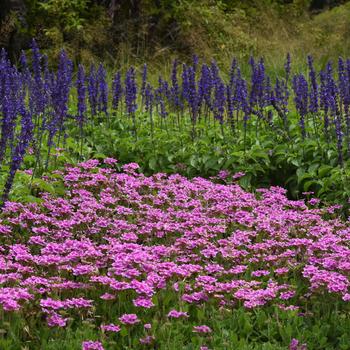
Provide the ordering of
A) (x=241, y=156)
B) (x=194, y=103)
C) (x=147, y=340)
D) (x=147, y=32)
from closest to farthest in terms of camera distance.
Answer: (x=147, y=340), (x=241, y=156), (x=194, y=103), (x=147, y=32)

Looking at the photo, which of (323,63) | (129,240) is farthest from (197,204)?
(323,63)

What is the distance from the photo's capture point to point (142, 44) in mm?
16172

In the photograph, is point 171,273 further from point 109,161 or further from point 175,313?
point 109,161

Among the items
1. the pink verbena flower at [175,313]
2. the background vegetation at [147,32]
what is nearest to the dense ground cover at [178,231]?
the pink verbena flower at [175,313]

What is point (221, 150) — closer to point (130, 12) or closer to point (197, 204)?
point (197, 204)

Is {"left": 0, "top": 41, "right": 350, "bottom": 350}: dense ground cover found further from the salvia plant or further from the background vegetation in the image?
the background vegetation

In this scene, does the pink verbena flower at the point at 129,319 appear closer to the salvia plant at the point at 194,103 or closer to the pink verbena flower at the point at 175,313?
the pink verbena flower at the point at 175,313

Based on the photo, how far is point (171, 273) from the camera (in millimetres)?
4172

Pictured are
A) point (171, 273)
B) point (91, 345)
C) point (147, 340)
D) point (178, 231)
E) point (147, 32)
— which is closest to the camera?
point (91, 345)

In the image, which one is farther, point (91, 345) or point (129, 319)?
point (129, 319)

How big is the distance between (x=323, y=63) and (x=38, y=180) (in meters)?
9.99

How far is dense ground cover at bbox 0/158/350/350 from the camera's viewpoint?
3664 mm

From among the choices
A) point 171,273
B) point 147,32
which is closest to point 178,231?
point 171,273

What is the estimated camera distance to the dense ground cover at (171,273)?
3.66 meters
